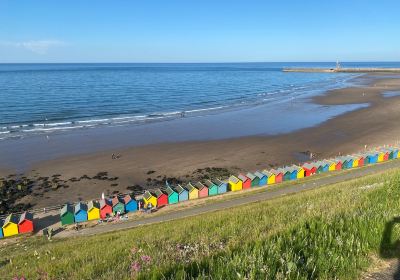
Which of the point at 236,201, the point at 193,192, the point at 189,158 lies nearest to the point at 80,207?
the point at 193,192

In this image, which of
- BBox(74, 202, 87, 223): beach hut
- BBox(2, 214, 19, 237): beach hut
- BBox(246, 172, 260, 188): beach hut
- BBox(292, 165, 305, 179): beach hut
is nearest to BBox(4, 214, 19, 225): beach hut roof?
BBox(2, 214, 19, 237): beach hut

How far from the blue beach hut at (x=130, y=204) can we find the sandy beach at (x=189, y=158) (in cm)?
406

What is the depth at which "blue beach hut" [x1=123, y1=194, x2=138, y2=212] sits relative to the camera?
24016 millimetres

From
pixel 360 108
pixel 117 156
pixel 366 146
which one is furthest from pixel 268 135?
pixel 360 108

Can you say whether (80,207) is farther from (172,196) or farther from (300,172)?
(300,172)

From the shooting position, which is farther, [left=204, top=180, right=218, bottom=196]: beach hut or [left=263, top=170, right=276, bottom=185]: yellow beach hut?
[left=263, top=170, right=276, bottom=185]: yellow beach hut

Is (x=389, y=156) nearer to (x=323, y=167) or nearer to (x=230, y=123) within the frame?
(x=323, y=167)

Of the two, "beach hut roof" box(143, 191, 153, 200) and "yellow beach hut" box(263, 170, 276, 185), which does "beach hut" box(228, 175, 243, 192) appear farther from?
"beach hut roof" box(143, 191, 153, 200)

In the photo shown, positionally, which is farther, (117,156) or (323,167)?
(117,156)

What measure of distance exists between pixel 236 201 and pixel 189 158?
12499mm

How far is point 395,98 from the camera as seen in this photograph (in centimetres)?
7562

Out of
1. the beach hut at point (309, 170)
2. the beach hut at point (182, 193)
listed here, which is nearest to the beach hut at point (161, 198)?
the beach hut at point (182, 193)

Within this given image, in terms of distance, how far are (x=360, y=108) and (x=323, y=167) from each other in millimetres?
39787

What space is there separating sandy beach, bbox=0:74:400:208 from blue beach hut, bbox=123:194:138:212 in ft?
13.3
